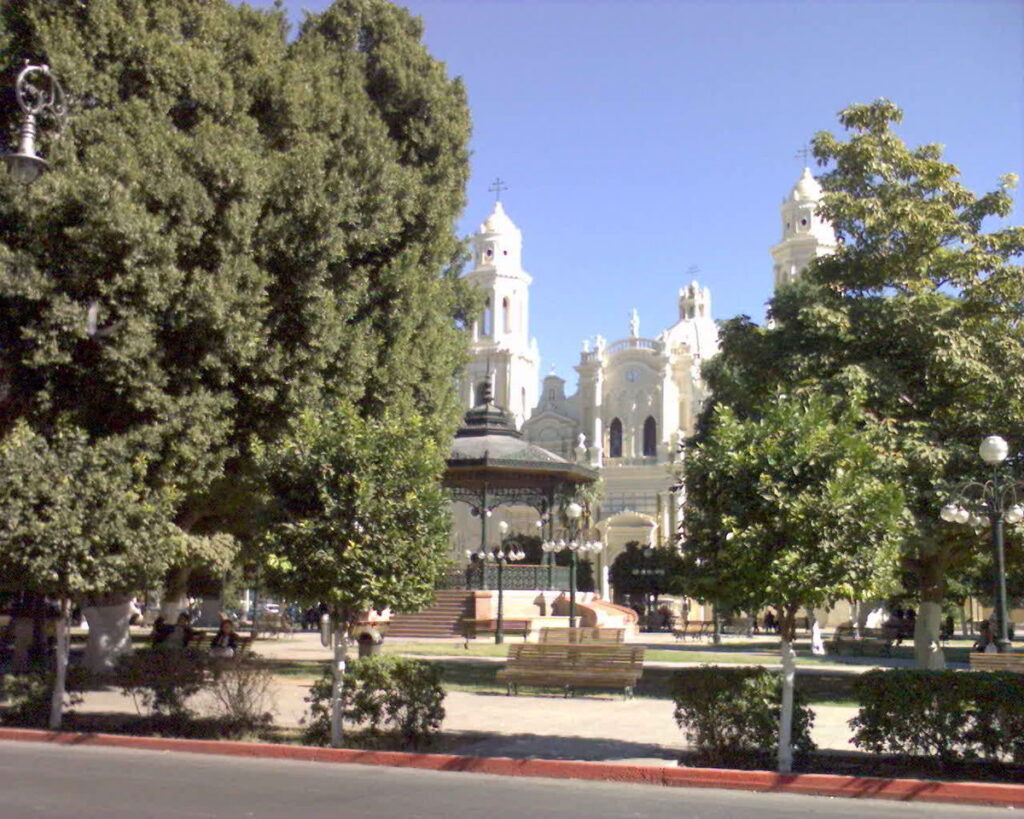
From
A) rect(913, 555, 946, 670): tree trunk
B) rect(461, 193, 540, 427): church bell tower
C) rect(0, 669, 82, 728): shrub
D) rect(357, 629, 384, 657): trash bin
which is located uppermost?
rect(461, 193, 540, 427): church bell tower

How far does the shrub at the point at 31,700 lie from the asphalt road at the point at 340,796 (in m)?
2.14

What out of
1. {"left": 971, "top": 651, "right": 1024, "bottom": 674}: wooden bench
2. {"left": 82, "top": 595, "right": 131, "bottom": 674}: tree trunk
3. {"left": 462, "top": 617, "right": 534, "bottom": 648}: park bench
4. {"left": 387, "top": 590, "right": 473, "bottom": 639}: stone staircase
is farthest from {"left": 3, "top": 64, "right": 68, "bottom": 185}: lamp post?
{"left": 387, "top": 590, "right": 473, "bottom": 639}: stone staircase

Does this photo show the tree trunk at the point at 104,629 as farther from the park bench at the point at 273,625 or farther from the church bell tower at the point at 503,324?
the church bell tower at the point at 503,324

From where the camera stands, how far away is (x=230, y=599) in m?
49.1

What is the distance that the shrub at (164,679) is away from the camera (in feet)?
44.1

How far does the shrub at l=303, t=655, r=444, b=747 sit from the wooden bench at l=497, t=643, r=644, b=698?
18.1 ft

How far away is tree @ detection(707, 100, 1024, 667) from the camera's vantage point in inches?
703

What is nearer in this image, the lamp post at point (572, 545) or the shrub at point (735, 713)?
the shrub at point (735, 713)

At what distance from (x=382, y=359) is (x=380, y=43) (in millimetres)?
6329

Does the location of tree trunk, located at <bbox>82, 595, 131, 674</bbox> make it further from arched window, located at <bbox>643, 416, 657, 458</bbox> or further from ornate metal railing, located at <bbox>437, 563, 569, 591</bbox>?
arched window, located at <bbox>643, 416, 657, 458</bbox>

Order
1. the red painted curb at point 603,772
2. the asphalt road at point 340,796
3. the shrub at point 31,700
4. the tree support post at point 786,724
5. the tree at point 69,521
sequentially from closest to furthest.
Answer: the asphalt road at point 340,796, the red painted curb at point 603,772, the tree support post at point 786,724, the tree at point 69,521, the shrub at point 31,700

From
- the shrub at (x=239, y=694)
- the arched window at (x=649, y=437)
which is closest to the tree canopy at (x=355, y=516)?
the shrub at (x=239, y=694)

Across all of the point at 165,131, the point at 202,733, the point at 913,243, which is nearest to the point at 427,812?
the point at 202,733

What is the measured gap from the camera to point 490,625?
110 feet
